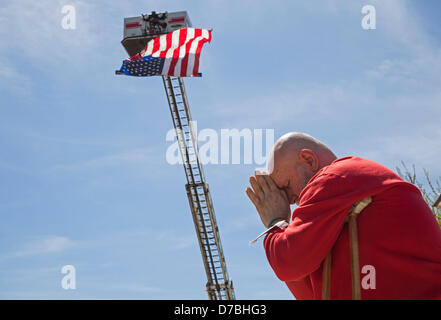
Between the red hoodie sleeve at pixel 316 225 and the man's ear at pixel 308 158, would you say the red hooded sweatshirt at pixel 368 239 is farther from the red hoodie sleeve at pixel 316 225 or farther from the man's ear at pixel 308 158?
the man's ear at pixel 308 158

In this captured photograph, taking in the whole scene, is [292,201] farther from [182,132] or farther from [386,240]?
[182,132]

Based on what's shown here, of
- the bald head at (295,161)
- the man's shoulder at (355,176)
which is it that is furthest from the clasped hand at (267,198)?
the man's shoulder at (355,176)

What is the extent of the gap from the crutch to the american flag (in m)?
10.6

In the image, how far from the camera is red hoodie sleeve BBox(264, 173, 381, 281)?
72.4 inches

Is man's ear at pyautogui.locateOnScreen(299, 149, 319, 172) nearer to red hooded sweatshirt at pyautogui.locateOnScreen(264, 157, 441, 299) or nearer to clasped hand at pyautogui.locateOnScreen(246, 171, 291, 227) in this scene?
clasped hand at pyautogui.locateOnScreen(246, 171, 291, 227)

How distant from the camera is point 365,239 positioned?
6.16 ft

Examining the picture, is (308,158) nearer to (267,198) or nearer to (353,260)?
(267,198)

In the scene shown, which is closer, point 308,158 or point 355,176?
point 355,176

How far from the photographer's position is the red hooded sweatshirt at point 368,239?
71.2 inches


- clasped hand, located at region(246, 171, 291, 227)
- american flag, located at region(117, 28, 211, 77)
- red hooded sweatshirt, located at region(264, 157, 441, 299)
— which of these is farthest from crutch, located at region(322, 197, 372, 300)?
american flag, located at region(117, 28, 211, 77)

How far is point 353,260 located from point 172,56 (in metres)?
11.4

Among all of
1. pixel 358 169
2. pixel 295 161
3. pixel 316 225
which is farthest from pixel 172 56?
pixel 316 225

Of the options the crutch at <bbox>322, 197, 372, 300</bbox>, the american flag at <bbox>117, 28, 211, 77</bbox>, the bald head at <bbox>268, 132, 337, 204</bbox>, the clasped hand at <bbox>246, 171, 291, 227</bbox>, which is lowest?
the crutch at <bbox>322, 197, 372, 300</bbox>
